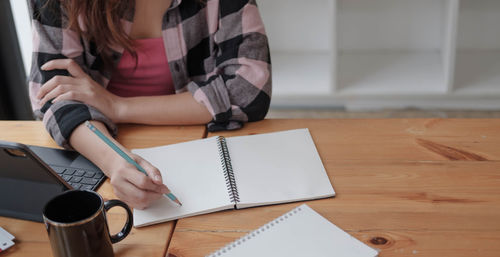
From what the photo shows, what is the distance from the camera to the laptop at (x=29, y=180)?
0.73 metres

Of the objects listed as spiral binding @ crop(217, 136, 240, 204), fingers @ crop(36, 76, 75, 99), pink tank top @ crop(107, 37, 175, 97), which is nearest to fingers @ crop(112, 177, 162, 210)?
spiral binding @ crop(217, 136, 240, 204)

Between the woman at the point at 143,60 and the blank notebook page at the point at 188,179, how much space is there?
107 millimetres

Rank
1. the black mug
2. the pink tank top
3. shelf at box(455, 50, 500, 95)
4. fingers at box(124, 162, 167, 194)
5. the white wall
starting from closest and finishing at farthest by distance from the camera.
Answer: the black mug < fingers at box(124, 162, 167, 194) < the pink tank top < the white wall < shelf at box(455, 50, 500, 95)

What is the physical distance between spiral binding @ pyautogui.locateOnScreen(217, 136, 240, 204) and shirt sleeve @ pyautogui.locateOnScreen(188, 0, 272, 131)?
109mm

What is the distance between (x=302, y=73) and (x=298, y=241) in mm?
1880

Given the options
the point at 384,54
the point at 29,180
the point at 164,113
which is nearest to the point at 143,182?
the point at 29,180

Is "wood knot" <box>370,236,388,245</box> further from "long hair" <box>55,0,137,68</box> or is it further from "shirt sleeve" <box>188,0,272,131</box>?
"long hair" <box>55,0,137,68</box>

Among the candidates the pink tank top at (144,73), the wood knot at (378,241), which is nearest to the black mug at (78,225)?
the wood knot at (378,241)

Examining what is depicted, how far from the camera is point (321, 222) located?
0.77 metres

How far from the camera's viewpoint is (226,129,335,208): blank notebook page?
85 centimetres

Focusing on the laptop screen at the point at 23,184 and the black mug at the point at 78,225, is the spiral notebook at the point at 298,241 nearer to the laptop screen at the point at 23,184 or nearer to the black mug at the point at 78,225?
the black mug at the point at 78,225

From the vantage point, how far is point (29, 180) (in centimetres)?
77

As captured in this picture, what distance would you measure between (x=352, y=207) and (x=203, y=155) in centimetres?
31

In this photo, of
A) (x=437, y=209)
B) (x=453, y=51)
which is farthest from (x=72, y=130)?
Result: (x=453, y=51)
